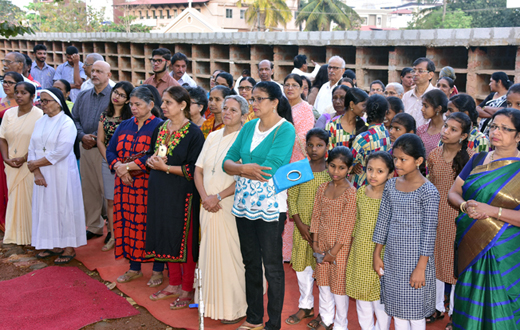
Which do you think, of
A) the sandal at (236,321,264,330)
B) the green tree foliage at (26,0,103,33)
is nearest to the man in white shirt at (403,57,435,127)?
the sandal at (236,321,264,330)

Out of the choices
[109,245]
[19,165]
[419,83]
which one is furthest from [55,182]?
[419,83]

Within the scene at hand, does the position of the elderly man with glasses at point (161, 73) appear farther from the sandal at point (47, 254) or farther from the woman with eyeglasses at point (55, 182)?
the sandal at point (47, 254)

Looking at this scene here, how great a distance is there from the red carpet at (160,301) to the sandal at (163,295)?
4cm

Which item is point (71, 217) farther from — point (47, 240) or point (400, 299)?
point (400, 299)

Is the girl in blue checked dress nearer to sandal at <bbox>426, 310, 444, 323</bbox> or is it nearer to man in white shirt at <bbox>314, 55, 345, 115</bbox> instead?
sandal at <bbox>426, 310, 444, 323</bbox>

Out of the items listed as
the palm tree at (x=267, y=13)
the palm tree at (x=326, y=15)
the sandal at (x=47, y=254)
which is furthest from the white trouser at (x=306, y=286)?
the palm tree at (x=326, y=15)

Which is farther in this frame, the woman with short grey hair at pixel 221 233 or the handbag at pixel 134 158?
the handbag at pixel 134 158

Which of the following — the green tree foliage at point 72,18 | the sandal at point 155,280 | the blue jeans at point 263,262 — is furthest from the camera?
the green tree foliage at point 72,18

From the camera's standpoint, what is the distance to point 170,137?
416 cm

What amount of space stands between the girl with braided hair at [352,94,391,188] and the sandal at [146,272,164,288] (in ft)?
6.92

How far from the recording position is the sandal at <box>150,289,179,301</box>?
4.30 meters

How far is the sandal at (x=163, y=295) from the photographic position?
14.1ft

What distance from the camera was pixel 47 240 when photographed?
5.23m

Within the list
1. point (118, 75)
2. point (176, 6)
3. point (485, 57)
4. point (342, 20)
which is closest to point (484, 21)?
point (342, 20)
